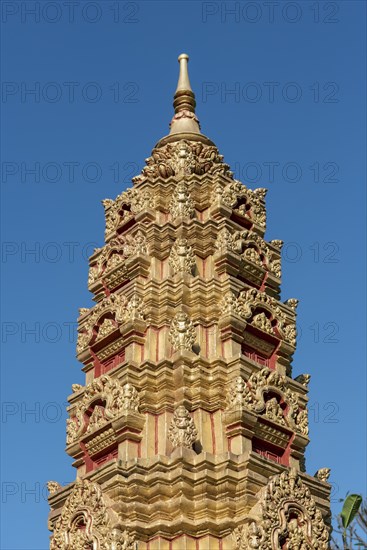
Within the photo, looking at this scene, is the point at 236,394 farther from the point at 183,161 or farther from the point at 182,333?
the point at 183,161

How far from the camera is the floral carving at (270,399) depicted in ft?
71.9

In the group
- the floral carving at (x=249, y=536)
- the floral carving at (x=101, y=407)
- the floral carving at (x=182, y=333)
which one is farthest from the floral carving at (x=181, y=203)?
the floral carving at (x=249, y=536)

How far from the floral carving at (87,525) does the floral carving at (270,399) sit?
11.2 ft

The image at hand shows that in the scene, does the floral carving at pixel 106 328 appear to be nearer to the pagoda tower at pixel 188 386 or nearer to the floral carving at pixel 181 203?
the pagoda tower at pixel 188 386

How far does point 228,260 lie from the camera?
80.2 ft

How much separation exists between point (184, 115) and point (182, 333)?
918cm

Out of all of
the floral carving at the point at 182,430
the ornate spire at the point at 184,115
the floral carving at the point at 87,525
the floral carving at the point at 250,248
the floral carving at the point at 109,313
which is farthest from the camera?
the ornate spire at the point at 184,115

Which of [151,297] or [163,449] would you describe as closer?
[163,449]

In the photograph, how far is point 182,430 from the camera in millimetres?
20750

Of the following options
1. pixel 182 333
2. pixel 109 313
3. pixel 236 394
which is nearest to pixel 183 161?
pixel 109 313

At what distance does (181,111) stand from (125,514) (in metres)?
13.5

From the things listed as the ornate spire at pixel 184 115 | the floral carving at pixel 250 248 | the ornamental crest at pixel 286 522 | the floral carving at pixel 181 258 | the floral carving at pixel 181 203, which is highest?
the ornate spire at pixel 184 115

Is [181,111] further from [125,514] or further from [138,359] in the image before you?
[125,514]

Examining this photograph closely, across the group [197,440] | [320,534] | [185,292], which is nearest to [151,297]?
[185,292]
